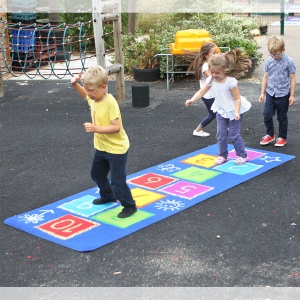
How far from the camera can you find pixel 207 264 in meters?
4.42

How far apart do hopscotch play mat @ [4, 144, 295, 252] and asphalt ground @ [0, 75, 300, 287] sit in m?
0.11

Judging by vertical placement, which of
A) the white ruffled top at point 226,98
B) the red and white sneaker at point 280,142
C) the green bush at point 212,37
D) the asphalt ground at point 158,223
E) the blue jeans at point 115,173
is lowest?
the asphalt ground at point 158,223

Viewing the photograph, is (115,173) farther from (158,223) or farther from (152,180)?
(152,180)

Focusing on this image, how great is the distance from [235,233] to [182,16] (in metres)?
12.2

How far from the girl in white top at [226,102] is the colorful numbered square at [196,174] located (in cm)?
32

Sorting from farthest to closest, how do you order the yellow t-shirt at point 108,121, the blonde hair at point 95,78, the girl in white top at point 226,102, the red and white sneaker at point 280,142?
the red and white sneaker at point 280,142 < the girl in white top at point 226,102 < the yellow t-shirt at point 108,121 < the blonde hair at point 95,78

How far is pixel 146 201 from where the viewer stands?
5793mm

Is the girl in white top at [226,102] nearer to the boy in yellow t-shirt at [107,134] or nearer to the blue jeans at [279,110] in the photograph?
the blue jeans at [279,110]

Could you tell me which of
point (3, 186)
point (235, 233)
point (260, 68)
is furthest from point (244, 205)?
point (260, 68)

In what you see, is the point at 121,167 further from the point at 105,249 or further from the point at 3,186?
the point at 3,186

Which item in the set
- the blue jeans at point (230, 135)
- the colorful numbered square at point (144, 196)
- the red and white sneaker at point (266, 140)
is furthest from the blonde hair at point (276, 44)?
the colorful numbered square at point (144, 196)

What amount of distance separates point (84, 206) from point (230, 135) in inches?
81.2

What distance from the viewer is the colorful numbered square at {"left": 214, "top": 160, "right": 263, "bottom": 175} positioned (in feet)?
21.7

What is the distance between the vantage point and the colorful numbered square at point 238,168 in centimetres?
661
